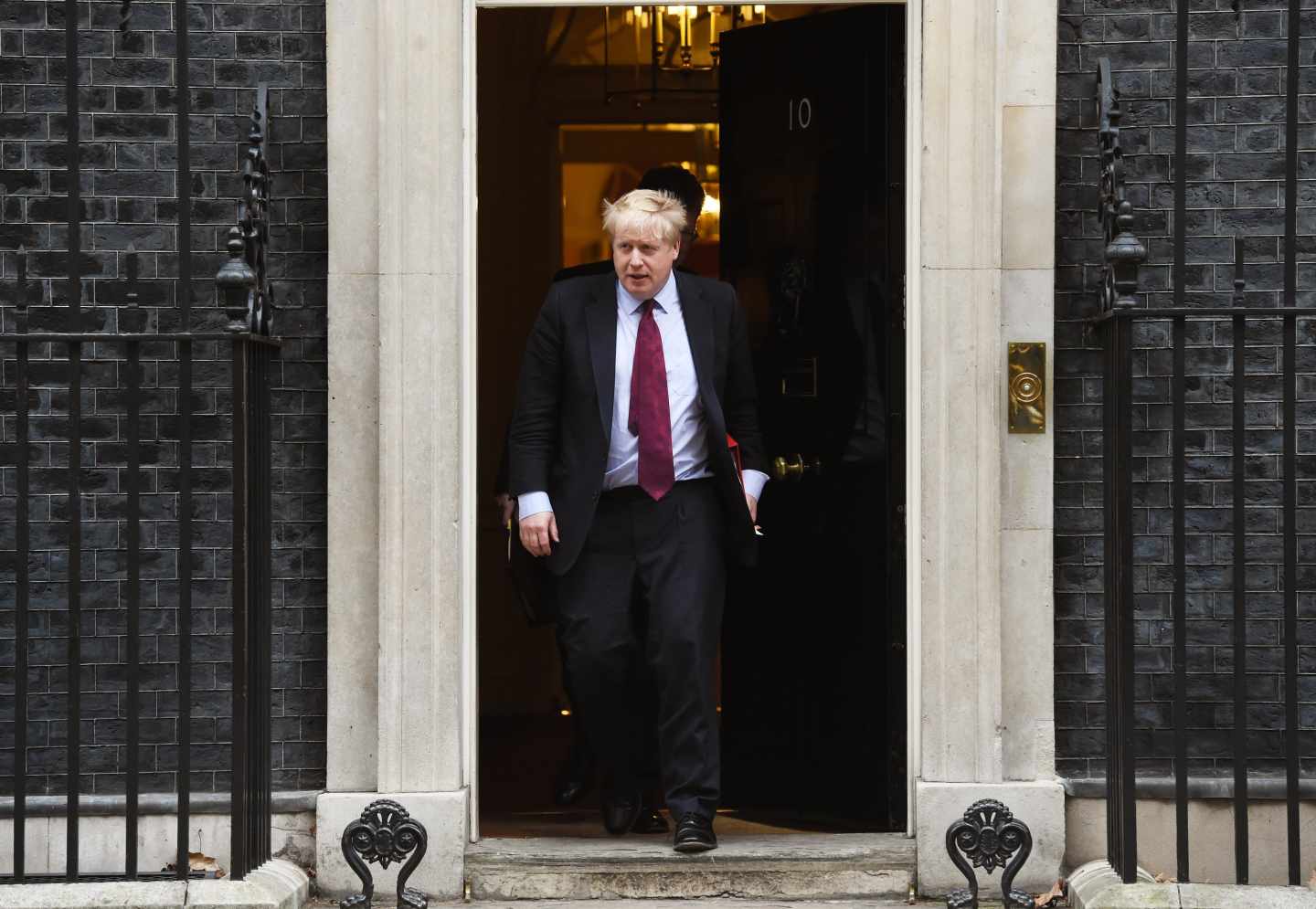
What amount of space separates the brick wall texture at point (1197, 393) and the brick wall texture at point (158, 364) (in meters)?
2.29

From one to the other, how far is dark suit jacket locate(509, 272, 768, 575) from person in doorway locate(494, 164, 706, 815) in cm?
25

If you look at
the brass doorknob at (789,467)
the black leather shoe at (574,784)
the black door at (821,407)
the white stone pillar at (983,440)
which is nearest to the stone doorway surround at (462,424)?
the white stone pillar at (983,440)

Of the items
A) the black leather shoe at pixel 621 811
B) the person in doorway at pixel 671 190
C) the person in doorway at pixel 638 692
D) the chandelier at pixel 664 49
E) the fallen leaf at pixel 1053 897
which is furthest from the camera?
the chandelier at pixel 664 49

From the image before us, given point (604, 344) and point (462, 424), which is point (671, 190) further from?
point (462, 424)

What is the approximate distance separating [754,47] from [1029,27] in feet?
3.87

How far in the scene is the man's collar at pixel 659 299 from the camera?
18.2 ft

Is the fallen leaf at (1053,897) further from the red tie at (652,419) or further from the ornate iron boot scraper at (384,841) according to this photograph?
the ornate iron boot scraper at (384,841)

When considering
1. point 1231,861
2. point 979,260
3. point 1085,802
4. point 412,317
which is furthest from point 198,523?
point 1231,861

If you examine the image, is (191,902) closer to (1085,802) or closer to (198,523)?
(198,523)

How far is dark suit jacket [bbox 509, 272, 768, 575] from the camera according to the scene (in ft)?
Answer: 17.9

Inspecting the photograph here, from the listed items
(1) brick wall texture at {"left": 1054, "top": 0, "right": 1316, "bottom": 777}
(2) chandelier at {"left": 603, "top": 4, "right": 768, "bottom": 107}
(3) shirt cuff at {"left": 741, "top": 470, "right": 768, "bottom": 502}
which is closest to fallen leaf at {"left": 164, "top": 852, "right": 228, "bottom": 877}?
(3) shirt cuff at {"left": 741, "top": 470, "right": 768, "bottom": 502}

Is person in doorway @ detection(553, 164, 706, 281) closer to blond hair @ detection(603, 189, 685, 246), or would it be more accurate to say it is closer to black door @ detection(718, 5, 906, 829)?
black door @ detection(718, 5, 906, 829)

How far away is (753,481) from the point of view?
18.3 ft

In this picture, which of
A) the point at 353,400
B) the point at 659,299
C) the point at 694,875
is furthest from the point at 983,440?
the point at 353,400
